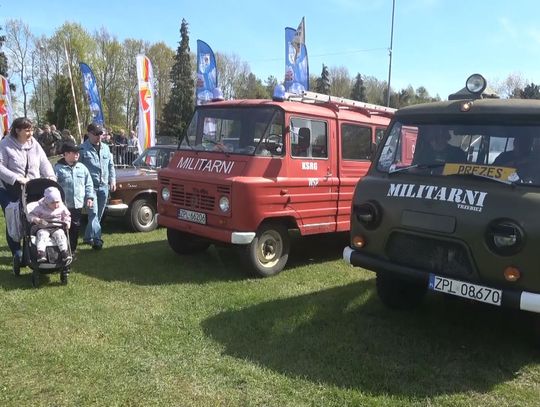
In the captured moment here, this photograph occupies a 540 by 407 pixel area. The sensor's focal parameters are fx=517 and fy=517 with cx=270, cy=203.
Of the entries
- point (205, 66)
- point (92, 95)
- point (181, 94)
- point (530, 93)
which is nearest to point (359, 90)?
point (181, 94)

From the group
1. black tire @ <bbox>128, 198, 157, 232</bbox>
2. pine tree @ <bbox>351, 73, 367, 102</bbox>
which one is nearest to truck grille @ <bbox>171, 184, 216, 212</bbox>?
black tire @ <bbox>128, 198, 157, 232</bbox>

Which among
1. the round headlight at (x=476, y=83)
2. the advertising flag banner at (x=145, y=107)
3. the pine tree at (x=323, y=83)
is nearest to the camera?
the round headlight at (x=476, y=83)

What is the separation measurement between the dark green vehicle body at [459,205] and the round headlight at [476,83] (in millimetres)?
240

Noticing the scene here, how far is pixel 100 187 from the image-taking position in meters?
8.23

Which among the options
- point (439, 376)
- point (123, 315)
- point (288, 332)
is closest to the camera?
point (439, 376)

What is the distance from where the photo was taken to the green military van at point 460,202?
154 inches

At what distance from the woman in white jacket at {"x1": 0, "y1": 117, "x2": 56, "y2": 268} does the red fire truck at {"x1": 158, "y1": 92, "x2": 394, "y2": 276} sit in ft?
5.57

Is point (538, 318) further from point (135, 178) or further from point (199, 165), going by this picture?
point (135, 178)

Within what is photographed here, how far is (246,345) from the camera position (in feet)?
15.2

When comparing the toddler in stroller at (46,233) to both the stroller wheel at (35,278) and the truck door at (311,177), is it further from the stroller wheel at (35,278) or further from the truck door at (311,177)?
the truck door at (311,177)

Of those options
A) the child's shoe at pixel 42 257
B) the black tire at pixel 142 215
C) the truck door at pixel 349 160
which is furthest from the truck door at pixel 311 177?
the black tire at pixel 142 215

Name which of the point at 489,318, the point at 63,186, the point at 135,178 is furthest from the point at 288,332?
the point at 135,178

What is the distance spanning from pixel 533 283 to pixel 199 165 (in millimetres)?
4502

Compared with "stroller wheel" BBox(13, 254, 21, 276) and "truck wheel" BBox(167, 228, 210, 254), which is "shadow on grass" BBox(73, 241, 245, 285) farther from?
"stroller wheel" BBox(13, 254, 21, 276)
